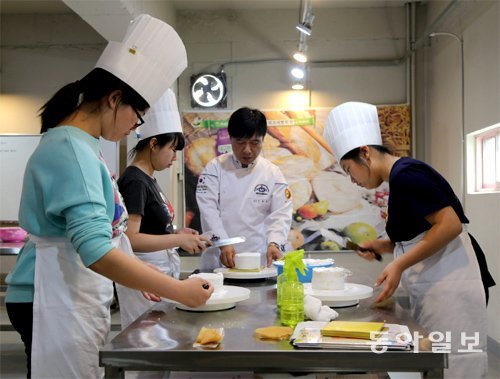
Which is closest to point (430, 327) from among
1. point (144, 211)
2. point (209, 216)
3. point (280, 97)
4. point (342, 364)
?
point (342, 364)

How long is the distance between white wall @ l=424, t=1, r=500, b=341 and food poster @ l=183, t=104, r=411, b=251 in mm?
356

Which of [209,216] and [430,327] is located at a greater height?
[209,216]

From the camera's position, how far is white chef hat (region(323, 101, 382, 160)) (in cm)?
165

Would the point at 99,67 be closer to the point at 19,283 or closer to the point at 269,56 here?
the point at 19,283

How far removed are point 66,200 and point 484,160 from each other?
336 centimetres

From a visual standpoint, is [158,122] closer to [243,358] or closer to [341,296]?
[341,296]

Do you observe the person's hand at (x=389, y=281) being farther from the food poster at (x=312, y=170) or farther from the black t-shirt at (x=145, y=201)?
the food poster at (x=312, y=170)

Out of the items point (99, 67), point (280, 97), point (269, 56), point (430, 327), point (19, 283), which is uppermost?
point (269, 56)

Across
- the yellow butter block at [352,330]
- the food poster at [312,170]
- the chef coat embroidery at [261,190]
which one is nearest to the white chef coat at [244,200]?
the chef coat embroidery at [261,190]

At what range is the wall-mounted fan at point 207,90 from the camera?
4668 millimetres

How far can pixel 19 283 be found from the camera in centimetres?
115

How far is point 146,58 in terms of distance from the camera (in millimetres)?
1320

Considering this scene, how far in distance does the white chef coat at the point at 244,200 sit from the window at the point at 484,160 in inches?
66.1

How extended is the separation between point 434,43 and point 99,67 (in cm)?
396
